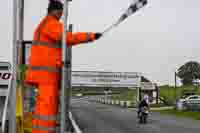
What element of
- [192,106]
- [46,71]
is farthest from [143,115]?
[192,106]

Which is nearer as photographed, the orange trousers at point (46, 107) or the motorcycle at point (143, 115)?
the orange trousers at point (46, 107)

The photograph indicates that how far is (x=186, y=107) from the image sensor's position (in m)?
46.7

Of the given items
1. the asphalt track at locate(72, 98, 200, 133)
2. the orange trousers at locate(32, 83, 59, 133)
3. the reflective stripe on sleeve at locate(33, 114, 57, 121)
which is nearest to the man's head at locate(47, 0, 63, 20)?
the orange trousers at locate(32, 83, 59, 133)

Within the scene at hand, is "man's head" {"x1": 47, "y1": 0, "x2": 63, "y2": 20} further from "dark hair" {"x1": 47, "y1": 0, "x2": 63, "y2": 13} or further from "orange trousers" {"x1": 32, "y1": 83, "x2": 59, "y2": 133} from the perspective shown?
"orange trousers" {"x1": 32, "y1": 83, "x2": 59, "y2": 133}

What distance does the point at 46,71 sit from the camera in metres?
4.93

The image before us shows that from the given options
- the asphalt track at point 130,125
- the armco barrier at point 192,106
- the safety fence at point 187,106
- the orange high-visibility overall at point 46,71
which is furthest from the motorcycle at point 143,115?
the armco barrier at point 192,106

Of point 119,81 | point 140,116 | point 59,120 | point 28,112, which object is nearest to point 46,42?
point 59,120

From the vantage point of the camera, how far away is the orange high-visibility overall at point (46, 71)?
15.8 ft

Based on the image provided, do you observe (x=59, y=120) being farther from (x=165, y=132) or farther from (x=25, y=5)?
(x=165, y=132)

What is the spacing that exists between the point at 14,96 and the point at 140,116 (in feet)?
67.9

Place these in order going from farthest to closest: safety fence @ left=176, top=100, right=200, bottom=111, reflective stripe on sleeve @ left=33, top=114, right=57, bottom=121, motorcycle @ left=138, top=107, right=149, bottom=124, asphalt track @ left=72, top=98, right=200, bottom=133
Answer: safety fence @ left=176, top=100, right=200, bottom=111, motorcycle @ left=138, top=107, right=149, bottom=124, asphalt track @ left=72, top=98, right=200, bottom=133, reflective stripe on sleeve @ left=33, top=114, right=57, bottom=121

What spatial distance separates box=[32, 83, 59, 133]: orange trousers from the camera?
4820mm

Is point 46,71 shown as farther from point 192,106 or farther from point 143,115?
point 192,106

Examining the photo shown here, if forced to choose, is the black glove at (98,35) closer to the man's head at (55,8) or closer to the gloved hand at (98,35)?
the gloved hand at (98,35)
